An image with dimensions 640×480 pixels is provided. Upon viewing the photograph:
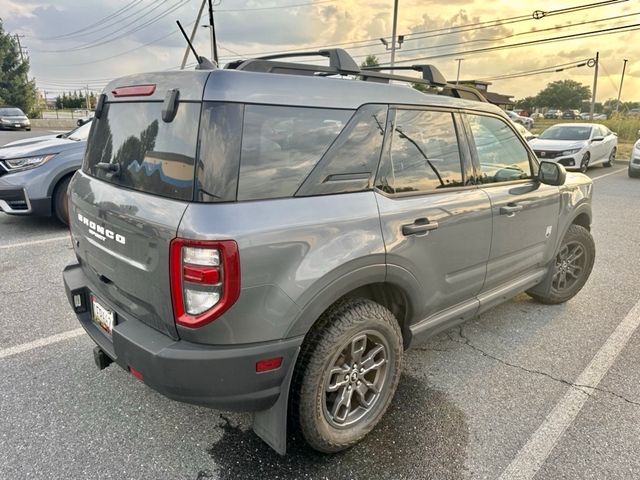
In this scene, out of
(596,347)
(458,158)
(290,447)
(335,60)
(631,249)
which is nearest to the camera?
(290,447)

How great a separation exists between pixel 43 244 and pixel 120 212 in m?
4.22

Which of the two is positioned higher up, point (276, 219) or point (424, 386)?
point (276, 219)

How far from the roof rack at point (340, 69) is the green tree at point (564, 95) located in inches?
3467

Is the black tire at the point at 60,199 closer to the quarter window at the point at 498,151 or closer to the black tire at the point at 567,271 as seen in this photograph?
the quarter window at the point at 498,151

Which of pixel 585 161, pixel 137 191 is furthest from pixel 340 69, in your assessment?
pixel 585 161

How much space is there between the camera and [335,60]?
8.03 feet

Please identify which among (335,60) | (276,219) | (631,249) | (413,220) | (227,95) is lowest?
(631,249)

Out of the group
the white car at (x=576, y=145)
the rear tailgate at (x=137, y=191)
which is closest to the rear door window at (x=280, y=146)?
the rear tailgate at (x=137, y=191)

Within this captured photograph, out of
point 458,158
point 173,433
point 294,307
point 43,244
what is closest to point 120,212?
point 294,307

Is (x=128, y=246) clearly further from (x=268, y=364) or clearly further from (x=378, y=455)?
(x=378, y=455)

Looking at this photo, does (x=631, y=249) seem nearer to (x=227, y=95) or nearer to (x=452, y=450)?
(x=452, y=450)

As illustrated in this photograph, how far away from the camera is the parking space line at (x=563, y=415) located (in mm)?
2195

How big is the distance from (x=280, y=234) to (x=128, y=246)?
0.72 meters

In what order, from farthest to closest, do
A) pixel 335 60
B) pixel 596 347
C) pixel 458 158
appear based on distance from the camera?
pixel 596 347 < pixel 458 158 < pixel 335 60
